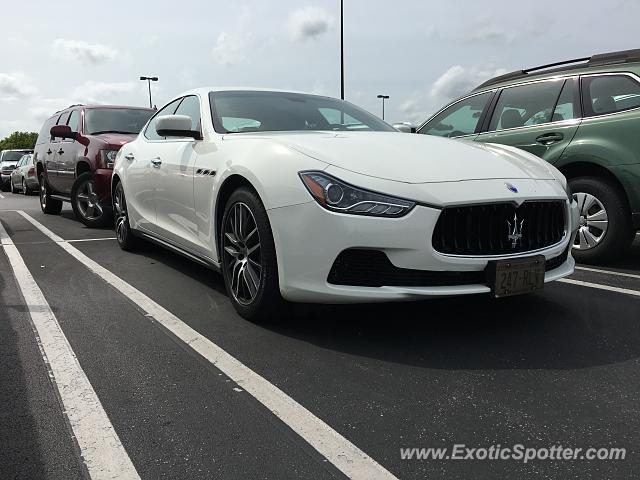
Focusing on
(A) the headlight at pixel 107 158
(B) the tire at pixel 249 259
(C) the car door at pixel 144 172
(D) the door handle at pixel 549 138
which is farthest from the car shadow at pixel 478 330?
(A) the headlight at pixel 107 158

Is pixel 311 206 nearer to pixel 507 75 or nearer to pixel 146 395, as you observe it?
pixel 146 395

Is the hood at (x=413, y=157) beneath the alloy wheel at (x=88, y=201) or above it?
above

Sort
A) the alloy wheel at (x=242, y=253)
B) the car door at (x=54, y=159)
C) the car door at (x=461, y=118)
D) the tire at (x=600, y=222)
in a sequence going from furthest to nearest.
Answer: the car door at (x=54, y=159), the car door at (x=461, y=118), the tire at (x=600, y=222), the alloy wheel at (x=242, y=253)

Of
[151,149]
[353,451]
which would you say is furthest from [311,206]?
[151,149]

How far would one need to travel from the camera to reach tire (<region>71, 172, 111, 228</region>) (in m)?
7.88

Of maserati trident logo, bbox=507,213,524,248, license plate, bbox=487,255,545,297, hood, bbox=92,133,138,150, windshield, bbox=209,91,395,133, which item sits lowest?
license plate, bbox=487,255,545,297

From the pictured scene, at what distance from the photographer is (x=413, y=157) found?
3.20m

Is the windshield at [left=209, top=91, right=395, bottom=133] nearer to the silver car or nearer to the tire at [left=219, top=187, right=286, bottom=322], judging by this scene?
the tire at [left=219, top=187, right=286, bottom=322]

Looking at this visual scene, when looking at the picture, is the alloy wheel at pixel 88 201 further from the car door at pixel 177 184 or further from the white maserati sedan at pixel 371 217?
the white maserati sedan at pixel 371 217

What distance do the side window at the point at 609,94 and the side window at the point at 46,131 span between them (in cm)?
876

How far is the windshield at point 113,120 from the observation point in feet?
27.7

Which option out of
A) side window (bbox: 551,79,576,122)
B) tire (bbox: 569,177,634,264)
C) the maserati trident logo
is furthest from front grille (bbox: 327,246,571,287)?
side window (bbox: 551,79,576,122)

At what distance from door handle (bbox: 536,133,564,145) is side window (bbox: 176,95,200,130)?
3.13m

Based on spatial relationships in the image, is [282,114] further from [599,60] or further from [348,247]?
[599,60]
